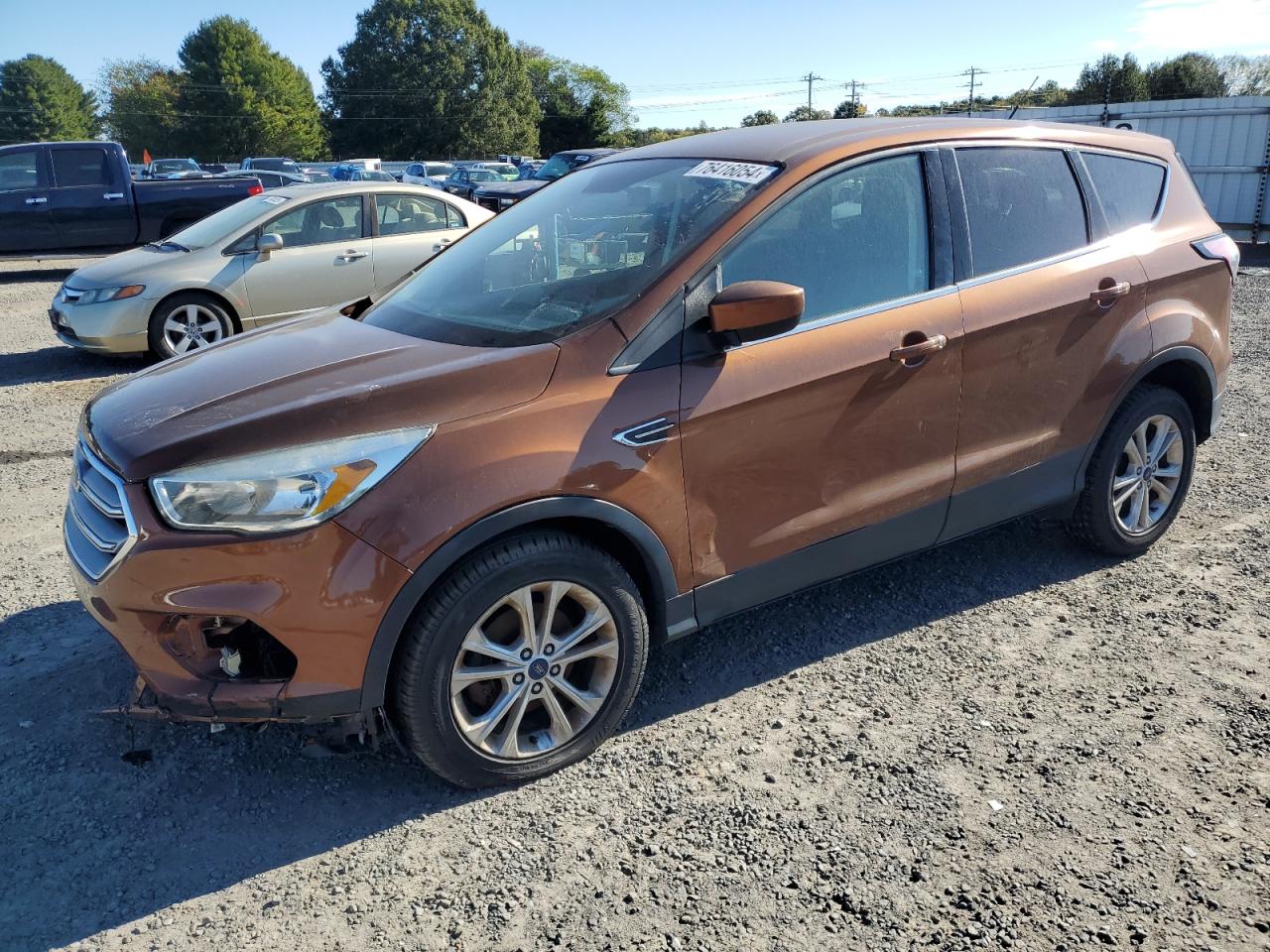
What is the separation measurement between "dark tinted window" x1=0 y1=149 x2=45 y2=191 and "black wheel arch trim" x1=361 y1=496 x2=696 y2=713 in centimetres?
1462

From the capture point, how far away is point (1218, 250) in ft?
14.0

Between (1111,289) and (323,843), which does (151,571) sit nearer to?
(323,843)

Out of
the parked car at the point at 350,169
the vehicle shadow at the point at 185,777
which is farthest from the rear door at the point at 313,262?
the parked car at the point at 350,169

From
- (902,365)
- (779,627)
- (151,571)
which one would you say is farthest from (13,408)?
(902,365)

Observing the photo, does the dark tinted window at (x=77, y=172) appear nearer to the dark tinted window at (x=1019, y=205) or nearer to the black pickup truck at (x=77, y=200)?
the black pickup truck at (x=77, y=200)

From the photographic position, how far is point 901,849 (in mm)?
2605

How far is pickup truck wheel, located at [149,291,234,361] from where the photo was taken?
817 cm

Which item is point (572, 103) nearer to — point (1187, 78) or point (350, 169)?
point (1187, 78)

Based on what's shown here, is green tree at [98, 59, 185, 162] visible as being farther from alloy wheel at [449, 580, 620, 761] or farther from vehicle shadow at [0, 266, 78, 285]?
alloy wheel at [449, 580, 620, 761]

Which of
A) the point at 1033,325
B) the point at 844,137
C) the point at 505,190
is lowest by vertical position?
the point at 1033,325

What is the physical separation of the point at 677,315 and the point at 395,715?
1.45 metres

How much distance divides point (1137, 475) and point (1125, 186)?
126cm

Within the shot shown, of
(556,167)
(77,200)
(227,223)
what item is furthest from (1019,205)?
(556,167)

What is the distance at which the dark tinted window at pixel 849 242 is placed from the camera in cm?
311
